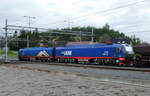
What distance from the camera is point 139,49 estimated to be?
75.6 ft

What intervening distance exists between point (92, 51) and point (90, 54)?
0.59m

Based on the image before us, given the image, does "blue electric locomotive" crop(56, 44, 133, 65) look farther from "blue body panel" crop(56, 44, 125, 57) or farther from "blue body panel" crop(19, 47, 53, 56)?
"blue body panel" crop(19, 47, 53, 56)

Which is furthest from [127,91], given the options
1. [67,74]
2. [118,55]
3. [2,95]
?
[118,55]

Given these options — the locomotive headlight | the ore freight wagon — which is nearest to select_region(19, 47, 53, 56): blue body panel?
the ore freight wagon

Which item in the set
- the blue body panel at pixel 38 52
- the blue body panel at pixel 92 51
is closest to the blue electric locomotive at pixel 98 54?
the blue body panel at pixel 92 51

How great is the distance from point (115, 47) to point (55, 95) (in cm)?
1828

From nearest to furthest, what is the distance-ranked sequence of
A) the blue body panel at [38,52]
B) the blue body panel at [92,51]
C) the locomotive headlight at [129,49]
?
the locomotive headlight at [129,49] < the blue body panel at [92,51] < the blue body panel at [38,52]

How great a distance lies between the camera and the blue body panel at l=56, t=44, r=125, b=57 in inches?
943

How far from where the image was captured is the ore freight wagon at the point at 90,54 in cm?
2353

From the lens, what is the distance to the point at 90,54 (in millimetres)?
27109

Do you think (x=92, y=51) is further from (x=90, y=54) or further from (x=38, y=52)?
(x=38, y=52)

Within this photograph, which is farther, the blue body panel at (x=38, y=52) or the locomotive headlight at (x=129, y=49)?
the blue body panel at (x=38, y=52)

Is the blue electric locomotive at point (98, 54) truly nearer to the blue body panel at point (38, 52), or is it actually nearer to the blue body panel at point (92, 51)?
the blue body panel at point (92, 51)

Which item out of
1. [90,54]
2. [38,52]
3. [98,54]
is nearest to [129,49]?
[98,54]
